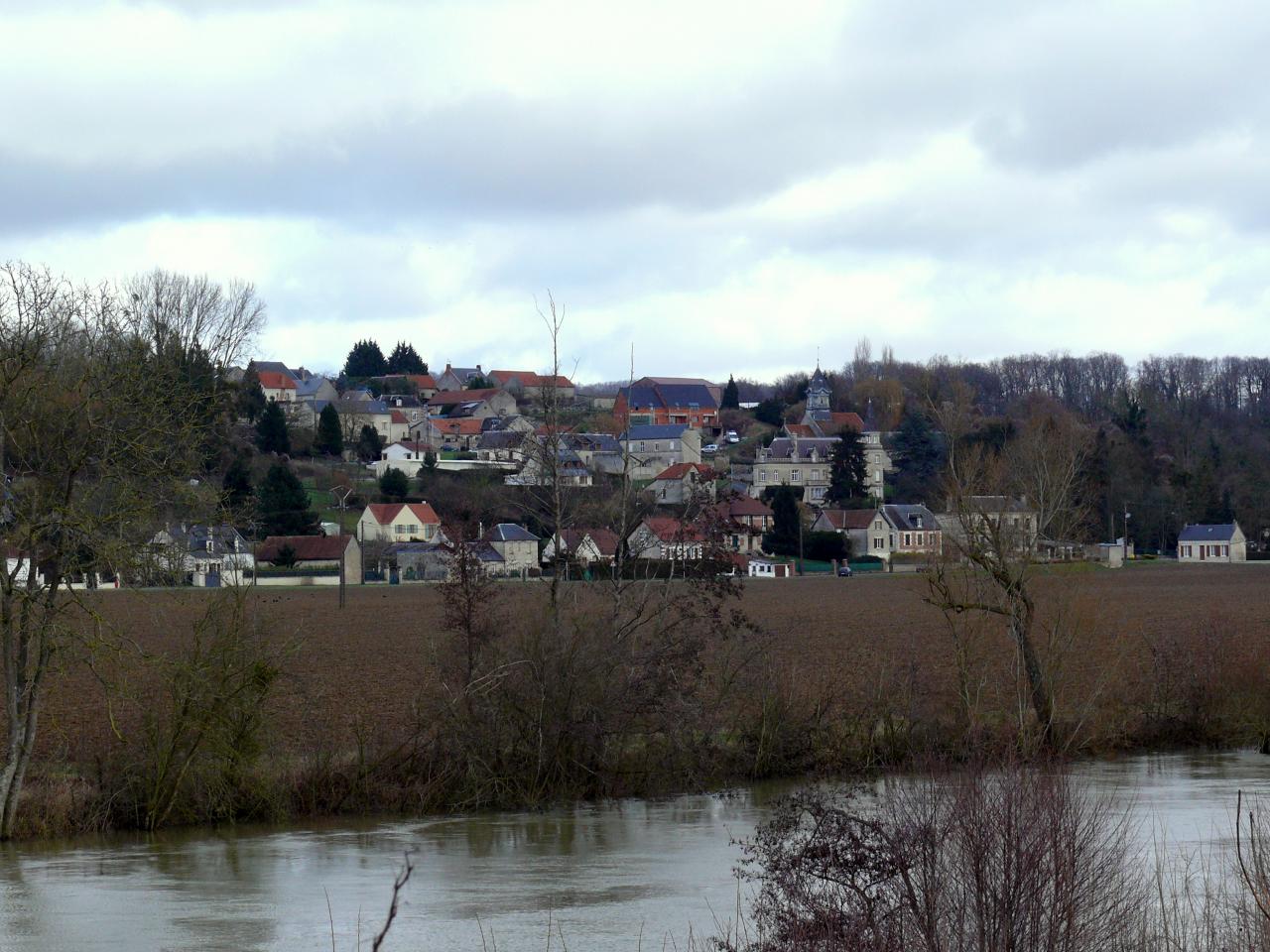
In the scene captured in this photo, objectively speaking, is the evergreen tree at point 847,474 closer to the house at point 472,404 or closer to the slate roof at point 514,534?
the slate roof at point 514,534

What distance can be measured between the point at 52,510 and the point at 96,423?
1238mm

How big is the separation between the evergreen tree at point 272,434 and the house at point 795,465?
151 feet

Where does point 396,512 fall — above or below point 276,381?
below

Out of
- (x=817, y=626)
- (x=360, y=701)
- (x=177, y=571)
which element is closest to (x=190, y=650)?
(x=177, y=571)

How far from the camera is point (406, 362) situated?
197 m

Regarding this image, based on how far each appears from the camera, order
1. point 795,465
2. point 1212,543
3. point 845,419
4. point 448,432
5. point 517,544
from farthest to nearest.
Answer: point 845,419
point 448,432
point 795,465
point 1212,543
point 517,544

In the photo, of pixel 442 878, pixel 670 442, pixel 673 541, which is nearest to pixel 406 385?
pixel 670 442

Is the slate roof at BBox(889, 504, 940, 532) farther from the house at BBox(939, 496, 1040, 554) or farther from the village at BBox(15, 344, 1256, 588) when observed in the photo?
the house at BBox(939, 496, 1040, 554)

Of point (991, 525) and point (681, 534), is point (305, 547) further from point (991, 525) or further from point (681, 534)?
point (991, 525)

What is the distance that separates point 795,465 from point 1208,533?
39311 mm

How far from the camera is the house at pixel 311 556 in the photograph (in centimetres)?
8919

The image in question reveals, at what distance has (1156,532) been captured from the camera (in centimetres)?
12188

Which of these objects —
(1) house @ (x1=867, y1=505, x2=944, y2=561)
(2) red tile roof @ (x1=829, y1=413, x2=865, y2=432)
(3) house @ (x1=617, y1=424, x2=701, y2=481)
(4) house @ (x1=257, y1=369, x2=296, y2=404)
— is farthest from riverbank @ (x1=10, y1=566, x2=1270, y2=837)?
(4) house @ (x1=257, y1=369, x2=296, y2=404)

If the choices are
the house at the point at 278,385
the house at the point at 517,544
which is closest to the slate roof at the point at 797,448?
the house at the point at 517,544
